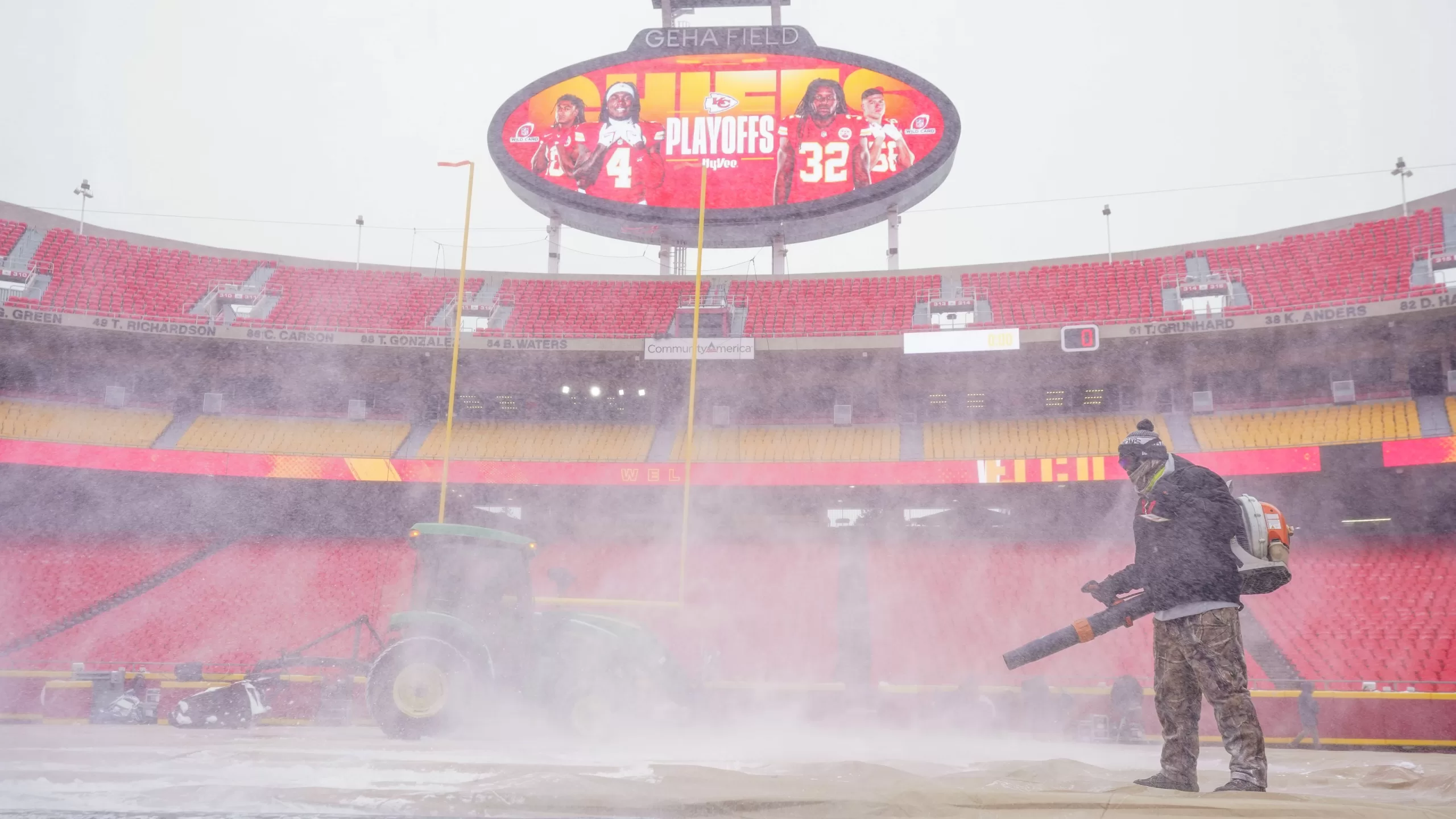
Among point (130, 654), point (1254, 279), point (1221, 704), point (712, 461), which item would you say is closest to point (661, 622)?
point (712, 461)

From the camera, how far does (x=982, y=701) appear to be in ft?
42.0

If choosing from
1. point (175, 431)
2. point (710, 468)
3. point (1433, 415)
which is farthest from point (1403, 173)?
point (175, 431)

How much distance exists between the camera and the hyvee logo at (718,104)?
2222cm

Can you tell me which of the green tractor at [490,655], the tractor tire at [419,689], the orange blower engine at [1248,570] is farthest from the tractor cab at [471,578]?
the orange blower engine at [1248,570]

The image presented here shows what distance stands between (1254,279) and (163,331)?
993 inches

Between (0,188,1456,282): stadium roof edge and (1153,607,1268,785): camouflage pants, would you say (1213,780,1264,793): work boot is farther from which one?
(0,188,1456,282): stadium roof edge

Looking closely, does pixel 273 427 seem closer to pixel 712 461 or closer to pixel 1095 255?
pixel 712 461

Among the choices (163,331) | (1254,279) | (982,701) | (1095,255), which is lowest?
(982,701)

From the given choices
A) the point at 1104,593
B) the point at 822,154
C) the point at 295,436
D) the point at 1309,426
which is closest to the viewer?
the point at 1104,593

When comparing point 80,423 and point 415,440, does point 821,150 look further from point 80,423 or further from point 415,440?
point 80,423

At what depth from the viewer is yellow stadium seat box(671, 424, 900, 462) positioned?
19547mm

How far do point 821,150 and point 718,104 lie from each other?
3050 mm

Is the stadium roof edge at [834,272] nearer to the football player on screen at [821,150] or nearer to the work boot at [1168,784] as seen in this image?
the football player on screen at [821,150]

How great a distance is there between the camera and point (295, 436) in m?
19.9
